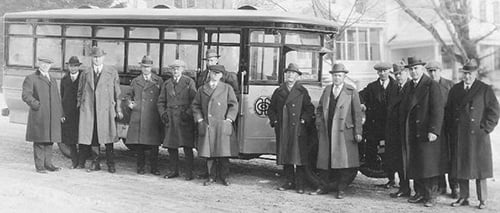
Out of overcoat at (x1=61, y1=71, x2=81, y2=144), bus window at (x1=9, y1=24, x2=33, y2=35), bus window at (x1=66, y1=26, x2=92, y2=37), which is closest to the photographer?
overcoat at (x1=61, y1=71, x2=81, y2=144)

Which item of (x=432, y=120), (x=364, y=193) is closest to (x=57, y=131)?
(x=364, y=193)

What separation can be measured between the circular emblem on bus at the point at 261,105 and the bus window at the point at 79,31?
3546 millimetres

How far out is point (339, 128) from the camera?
830cm

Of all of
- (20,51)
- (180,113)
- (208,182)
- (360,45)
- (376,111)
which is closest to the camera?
(208,182)

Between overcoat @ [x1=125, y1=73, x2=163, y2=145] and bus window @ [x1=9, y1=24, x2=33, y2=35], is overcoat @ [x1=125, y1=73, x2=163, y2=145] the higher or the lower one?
the lower one

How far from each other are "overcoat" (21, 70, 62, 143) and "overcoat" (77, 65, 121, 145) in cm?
42

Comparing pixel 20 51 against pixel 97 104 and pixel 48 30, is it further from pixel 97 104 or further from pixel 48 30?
pixel 97 104

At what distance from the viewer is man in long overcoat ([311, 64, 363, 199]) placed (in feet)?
27.2

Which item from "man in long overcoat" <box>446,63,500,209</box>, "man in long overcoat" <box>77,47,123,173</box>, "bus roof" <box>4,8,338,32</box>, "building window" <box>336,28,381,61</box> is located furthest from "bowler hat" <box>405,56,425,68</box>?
"building window" <box>336,28,381,61</box>

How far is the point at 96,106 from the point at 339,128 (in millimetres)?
3833

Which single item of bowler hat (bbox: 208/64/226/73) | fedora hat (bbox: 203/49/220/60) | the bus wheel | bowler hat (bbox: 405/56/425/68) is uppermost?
fedora hat (bbox: 203/49/220/60)

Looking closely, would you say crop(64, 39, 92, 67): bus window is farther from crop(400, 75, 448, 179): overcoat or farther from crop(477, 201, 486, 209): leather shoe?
crop(477, 201, 486, 209): leather shoe

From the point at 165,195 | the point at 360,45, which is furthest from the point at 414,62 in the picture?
the point at 360,45

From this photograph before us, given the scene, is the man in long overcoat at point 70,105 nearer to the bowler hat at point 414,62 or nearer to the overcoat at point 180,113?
the overcoat at point 180,113
